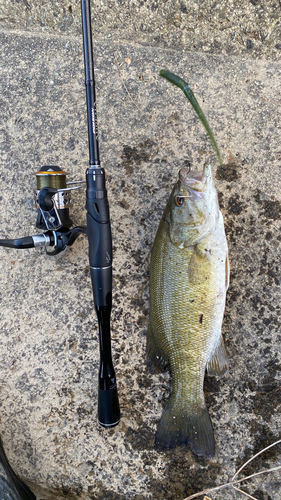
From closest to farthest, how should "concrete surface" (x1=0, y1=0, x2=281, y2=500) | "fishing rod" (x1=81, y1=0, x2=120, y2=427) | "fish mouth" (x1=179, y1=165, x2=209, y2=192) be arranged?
"fishing rod" (x1=81, y1=0, x2=120, y2=427)
"fish mouth" (x1=179, y1=165, x2=209, y2=192)
"concrete surface" (x1=0, y1=0, x2=281, y2=500)

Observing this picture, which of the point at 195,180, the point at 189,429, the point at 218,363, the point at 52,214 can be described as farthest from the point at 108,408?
the point at 195,180

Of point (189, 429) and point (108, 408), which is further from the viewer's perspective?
point (189, 429)

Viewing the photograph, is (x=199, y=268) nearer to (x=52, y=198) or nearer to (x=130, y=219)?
(x=130, y=219)

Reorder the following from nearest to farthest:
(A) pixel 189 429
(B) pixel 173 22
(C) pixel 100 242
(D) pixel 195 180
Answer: (C) pixel 100 242 < (D) pixel 195 180 < (A) pixel 189 429 < (B) pixel 173 22

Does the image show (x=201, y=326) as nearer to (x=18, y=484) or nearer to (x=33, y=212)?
(x=33, y=212)

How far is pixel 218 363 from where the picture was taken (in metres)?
2.11

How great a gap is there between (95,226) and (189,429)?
1.28m

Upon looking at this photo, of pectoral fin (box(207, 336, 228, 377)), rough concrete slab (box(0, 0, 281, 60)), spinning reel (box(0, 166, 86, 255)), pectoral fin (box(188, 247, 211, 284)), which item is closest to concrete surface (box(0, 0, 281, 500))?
rough concrete slab (box(0, 0, 281, 60))

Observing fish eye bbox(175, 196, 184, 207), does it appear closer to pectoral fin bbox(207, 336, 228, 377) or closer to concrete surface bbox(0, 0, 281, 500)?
concrete surface bbox(0, 0, 281, 500)

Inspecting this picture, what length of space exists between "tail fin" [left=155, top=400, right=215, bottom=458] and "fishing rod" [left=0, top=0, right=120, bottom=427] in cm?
35

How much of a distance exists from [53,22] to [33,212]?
1231 millimetres

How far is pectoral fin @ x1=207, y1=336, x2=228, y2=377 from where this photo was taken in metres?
2.11

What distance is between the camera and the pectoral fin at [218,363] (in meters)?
2.11

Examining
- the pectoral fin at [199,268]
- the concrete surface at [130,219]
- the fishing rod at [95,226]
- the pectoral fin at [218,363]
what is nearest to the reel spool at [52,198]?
the fishing rod at [95,226]
